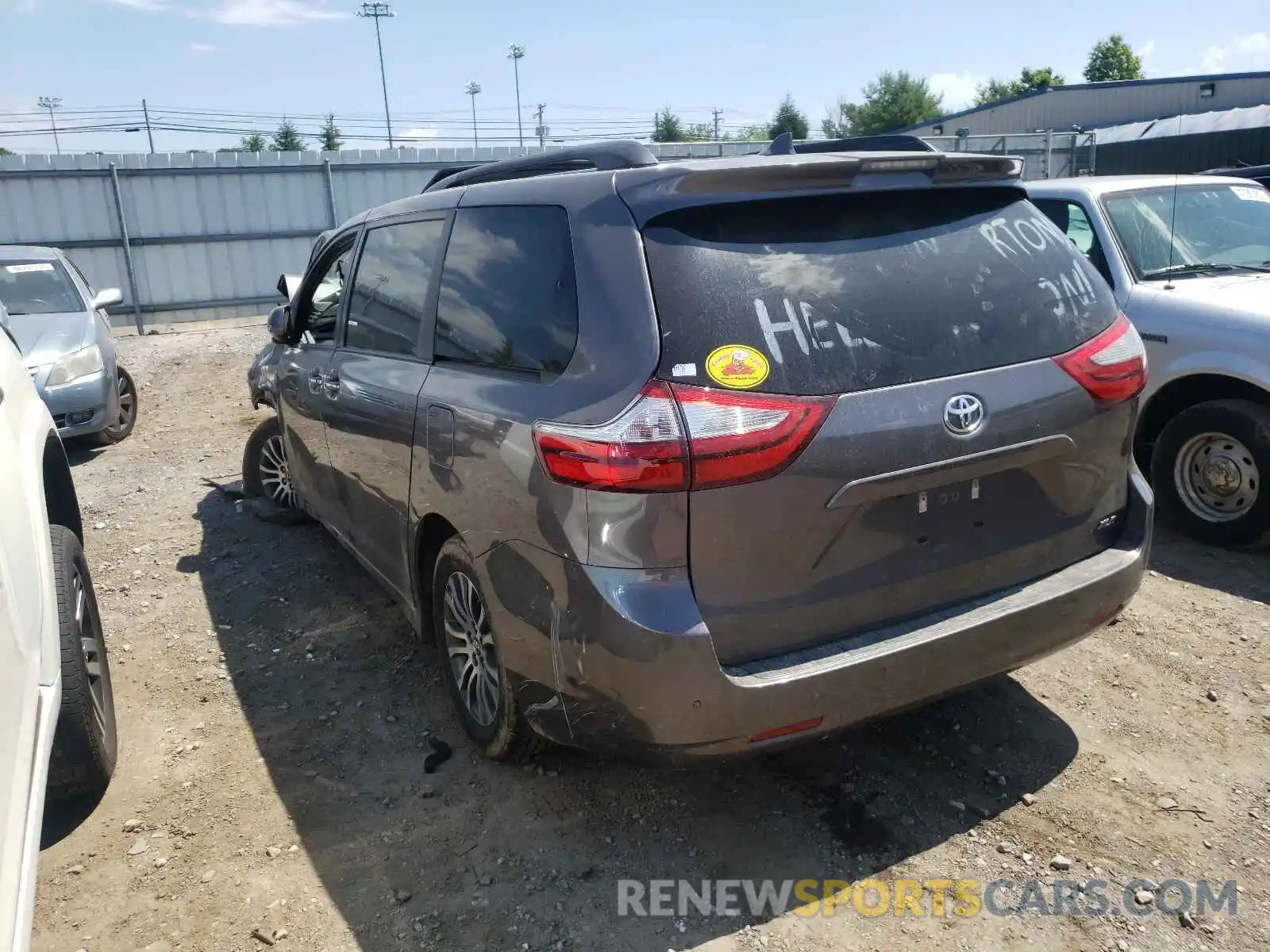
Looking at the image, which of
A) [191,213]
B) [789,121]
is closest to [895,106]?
[789,121]

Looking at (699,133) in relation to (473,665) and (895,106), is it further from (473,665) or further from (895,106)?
(473,665)

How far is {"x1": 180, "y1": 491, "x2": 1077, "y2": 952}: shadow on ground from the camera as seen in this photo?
2721 mm

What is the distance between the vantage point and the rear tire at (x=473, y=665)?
10.2 ft

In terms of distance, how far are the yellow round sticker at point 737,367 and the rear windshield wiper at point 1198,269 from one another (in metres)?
3.95

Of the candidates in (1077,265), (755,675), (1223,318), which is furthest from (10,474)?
(1223,318)

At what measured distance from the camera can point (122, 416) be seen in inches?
346

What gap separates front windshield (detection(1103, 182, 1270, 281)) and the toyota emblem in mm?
3440

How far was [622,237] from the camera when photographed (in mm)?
2570

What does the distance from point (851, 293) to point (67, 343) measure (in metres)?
7.57

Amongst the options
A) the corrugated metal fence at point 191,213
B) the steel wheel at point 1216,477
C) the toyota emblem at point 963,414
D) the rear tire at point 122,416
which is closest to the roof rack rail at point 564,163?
the toyota emblem at point 963,414

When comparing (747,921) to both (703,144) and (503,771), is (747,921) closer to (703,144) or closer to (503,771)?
(503,771)

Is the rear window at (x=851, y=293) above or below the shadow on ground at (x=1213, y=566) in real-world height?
above

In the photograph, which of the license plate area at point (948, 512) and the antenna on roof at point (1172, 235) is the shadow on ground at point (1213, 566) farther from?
the license plate area at point (948, 512)

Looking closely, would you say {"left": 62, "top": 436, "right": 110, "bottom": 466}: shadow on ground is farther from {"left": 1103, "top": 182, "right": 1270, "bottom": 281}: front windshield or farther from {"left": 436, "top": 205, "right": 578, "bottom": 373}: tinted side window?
{"left": 1103, "top": 182, "right": 1270, "bottom": 281}: front windshield
